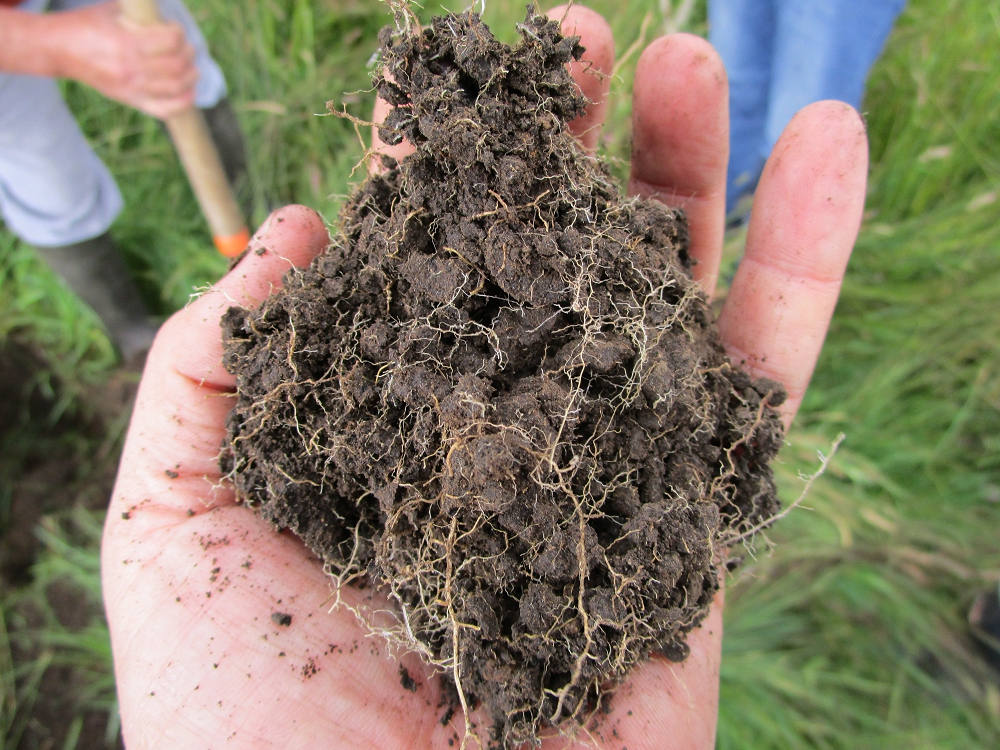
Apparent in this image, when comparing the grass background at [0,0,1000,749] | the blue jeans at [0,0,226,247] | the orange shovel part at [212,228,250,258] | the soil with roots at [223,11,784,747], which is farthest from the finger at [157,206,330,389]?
the blue jeans at [0,0,226,247]

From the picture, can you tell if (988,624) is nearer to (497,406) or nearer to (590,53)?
(497,406)

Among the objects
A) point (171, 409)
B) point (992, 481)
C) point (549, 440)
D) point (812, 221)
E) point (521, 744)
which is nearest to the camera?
point (549, 440)

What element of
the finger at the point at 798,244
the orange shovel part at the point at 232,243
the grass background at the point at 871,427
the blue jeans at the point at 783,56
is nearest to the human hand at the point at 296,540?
Result: the finger at the point at 798,244

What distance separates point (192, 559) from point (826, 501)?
6.28ft

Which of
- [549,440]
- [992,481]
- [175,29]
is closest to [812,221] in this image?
[549,440]

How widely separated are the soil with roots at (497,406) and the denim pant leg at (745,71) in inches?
50.6

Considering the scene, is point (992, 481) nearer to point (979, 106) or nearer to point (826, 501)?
point (826, 501)

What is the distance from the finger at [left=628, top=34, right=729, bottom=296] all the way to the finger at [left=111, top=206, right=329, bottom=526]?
35.9 inches

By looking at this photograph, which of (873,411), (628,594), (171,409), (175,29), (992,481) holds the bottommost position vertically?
(992,481)

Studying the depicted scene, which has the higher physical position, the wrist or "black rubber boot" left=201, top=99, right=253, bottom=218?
the wrist

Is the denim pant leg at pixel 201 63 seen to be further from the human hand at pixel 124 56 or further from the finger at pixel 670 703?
the finger at pixel 670 703

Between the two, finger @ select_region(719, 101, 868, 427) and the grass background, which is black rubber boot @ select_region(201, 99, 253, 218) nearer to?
the grass background

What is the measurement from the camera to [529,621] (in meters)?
1.01

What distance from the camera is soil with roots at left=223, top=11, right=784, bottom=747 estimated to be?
3.29 feet
